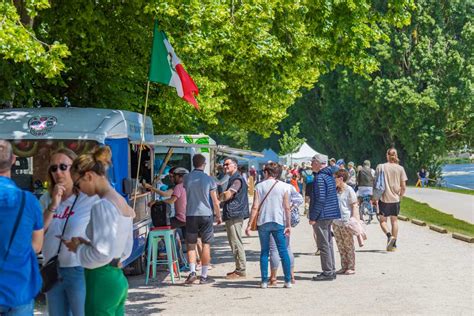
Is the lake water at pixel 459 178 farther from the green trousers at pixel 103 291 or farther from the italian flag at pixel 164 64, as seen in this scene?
the green trousers at pixel 103 291

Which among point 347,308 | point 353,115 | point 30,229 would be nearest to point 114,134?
point 347,308

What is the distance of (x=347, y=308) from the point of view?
10219 mm

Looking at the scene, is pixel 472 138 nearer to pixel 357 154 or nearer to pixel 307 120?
pixel 357 154

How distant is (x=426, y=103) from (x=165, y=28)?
43.1 meters

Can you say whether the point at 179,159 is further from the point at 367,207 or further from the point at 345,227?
Result: the point at 345,227

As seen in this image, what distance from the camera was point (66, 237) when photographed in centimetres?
638

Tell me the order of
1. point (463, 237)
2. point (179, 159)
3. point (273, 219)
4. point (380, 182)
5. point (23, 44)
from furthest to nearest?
point (179, 159) → point (463, 237) → point (380, 182) → point (273, 219) → point (23, 44)

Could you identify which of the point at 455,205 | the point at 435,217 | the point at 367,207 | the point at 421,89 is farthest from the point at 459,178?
the point at 367,207

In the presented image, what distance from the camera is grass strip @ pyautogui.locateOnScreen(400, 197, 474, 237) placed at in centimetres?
2186

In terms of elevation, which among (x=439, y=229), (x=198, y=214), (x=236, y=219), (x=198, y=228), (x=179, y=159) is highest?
A: (x=179, y=159)

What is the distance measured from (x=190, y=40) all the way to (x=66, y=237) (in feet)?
27.7

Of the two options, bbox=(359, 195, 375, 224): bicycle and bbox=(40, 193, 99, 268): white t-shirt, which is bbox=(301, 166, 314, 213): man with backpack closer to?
bbox=(359, 195, 375, 224): bicycle

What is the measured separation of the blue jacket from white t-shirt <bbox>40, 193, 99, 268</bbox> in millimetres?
6862

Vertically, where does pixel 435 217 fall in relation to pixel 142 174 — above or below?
below
